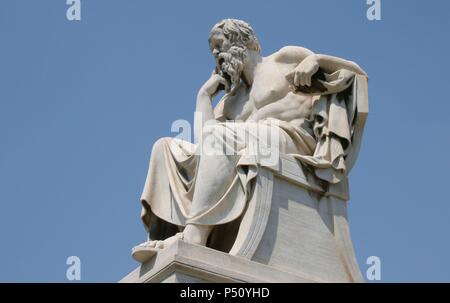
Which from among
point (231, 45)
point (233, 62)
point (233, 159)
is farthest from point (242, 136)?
point (231, 45)

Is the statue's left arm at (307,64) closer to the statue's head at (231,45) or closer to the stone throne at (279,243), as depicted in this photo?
the statue's head at (231,45)

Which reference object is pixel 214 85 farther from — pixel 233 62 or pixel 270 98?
pixel 270 98

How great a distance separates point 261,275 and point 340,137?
2.14 metres

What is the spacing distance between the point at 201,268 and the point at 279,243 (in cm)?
120

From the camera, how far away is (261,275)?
11.4m

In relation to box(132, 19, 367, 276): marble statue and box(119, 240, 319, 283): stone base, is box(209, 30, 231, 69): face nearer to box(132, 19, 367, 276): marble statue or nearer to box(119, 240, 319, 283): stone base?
box(132, 19, 367, 276): marble statue

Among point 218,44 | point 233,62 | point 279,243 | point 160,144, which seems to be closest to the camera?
point 279,243

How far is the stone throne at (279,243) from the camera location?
11.1m

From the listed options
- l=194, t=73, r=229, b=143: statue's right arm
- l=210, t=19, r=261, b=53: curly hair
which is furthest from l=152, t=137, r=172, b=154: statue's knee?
l=210, t=19, r=261, b=53: curly hair

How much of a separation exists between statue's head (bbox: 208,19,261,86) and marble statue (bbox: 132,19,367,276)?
A: 0.04 ft

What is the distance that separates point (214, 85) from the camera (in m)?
13.3

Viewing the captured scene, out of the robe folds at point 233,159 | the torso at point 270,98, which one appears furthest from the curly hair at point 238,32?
the robe folds at point 233,159

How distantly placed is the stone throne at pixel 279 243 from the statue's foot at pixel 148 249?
0.07 m

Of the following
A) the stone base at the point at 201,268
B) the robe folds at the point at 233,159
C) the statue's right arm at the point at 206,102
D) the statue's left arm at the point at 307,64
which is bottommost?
the stone base at the point at 201,268
